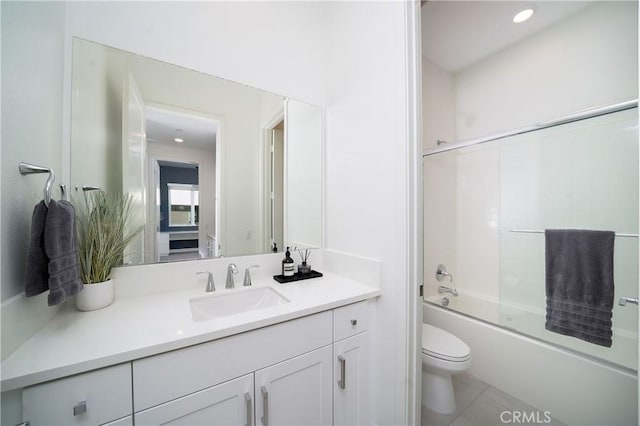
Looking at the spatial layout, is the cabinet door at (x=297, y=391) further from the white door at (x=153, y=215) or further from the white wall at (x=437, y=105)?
the white wall at (x=437, y=105)

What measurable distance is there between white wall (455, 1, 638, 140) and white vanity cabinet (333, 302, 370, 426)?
218 cm

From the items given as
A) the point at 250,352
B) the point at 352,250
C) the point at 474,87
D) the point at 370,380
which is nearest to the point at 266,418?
the point at 250,352

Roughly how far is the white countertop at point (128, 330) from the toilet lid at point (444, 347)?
2.07 feet

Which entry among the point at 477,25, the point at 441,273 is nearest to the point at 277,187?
the point at 441,273

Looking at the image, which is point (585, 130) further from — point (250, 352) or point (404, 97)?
point (250, 352)

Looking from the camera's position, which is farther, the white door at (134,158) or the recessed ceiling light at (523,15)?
the recessed ceiling light at (523,15)

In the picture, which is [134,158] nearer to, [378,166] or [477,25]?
[378,166]

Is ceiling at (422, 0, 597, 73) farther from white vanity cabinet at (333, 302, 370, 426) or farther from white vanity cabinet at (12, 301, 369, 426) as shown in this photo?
white vanity cabinet at (12, 301, 369, 426)

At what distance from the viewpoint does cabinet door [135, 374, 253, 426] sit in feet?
2.26

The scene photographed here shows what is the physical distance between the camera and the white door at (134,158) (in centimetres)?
108

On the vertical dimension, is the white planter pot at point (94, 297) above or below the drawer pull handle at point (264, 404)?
above

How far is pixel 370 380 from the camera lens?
1196 mm

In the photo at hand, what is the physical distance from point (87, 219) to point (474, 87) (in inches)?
123

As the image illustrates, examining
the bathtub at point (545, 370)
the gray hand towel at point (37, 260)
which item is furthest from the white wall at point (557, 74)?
the gray hand towel at point (37, 260)
